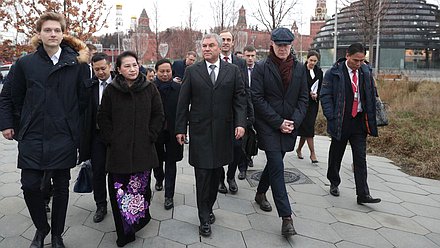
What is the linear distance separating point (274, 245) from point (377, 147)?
5231 millimetres

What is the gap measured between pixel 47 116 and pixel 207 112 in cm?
146

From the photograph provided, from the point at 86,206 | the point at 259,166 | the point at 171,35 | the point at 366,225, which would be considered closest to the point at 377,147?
the point at 259,166

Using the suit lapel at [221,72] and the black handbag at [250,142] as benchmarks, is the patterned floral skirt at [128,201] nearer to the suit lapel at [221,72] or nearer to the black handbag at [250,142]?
the suit lapel at [221,72]

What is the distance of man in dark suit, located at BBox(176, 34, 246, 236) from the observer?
3576 millimetres

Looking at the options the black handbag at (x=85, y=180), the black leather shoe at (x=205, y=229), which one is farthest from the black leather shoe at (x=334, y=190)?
the black handbag at (x=85, y=180)

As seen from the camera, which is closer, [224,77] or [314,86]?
[224,77]

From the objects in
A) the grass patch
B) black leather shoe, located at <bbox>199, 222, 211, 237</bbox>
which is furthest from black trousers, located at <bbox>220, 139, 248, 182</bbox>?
the grass patch

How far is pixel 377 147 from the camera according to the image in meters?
7.69

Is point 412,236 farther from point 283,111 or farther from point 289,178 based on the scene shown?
point 289,178

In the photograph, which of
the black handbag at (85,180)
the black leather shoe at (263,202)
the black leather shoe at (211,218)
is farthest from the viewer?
the black leather shoe at (263,202)

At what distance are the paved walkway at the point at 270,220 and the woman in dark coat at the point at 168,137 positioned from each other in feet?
1.01

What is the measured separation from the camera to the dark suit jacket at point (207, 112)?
3.57m

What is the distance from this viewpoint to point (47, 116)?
122 inches

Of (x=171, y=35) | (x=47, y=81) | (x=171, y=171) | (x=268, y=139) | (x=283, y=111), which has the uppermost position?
(x=171, y=35)
